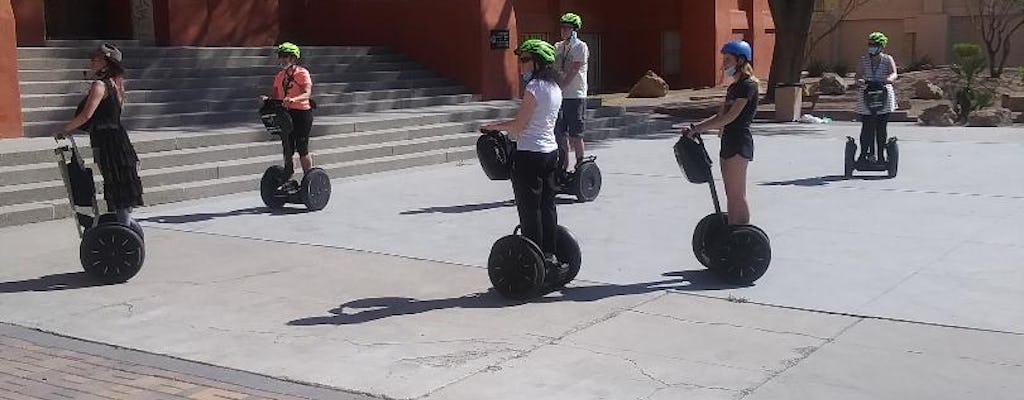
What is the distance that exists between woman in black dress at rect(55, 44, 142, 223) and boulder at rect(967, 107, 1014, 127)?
1668 centimetres

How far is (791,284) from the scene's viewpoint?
7762 mm

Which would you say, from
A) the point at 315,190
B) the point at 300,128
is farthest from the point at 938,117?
the point at 300,128

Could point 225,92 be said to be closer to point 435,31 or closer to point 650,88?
point 435,31

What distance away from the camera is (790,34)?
2488 centimetres

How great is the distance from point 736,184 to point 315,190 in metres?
4.85

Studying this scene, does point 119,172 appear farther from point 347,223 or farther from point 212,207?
point 212,207

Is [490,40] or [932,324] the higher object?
[490,40]

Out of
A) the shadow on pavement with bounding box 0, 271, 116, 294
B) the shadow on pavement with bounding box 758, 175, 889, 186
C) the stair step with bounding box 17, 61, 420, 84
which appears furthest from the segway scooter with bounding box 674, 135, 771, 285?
the stair step with bounding box 17, 61, 420, 84

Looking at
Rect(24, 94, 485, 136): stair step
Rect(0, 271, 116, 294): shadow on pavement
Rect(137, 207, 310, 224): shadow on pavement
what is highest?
Rect(24, 94, 485, 136): stair step

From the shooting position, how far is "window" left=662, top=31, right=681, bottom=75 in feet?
104

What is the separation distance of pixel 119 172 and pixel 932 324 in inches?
215

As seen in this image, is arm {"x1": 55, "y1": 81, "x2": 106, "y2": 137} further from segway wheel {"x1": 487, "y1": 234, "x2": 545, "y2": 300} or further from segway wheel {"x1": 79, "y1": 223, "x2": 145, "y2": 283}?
segway wheel {"x1": 487, "y1": 234, "x2": 545, "y2": 300}

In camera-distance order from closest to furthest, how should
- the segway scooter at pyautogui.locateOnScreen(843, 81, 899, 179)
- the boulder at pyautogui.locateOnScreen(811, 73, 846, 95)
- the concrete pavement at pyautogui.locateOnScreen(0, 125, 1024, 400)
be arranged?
the concrete pavement at pyautogui.locateOnScreen(0, 125, 1024, 400)
the segway scooter at pyautogui.locateOnScreen(843, 81, 899, 179)
the boulder at pyautogui.locateOnScreen(811, 73, 846, 95)

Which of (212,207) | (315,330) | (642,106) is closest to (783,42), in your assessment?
(642,106)
